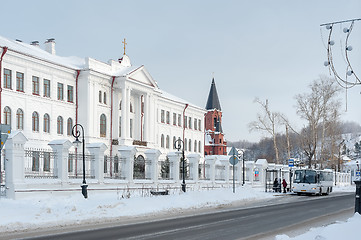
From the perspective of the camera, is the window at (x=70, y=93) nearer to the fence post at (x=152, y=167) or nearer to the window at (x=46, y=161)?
the fence post at (x=152, y=167)

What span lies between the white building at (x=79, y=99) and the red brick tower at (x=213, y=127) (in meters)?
30.0

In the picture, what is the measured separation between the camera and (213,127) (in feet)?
292

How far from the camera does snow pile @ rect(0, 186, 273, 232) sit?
563 inches

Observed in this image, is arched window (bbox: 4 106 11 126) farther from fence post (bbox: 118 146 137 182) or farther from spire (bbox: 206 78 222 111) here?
spire (bbox: 206 78 222 111)

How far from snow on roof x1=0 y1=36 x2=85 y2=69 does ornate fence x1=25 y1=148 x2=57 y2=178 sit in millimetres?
17434

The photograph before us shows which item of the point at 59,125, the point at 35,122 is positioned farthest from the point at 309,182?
the point at 35,122

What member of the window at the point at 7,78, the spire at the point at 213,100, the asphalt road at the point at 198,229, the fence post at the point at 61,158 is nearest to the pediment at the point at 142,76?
the window at the point at 7,78

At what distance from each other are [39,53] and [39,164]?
2389 cm

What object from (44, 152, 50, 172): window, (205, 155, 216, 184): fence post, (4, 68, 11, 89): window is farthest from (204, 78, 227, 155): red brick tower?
(44, 152, 50, 172): window

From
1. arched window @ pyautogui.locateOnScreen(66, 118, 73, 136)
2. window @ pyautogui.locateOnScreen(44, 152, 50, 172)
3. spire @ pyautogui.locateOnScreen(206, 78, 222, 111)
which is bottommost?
window @ pyautogui.locateOnScreen(44, 152, 50, 172)

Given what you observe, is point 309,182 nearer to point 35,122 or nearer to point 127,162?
point 127,162

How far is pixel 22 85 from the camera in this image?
38344 mm

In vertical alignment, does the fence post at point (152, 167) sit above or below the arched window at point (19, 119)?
below

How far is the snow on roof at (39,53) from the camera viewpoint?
38.1m
